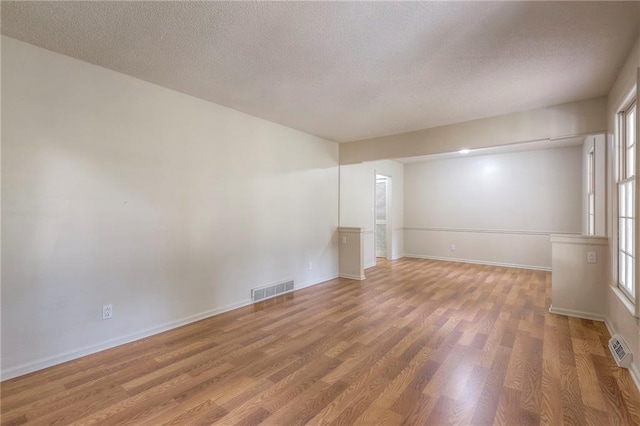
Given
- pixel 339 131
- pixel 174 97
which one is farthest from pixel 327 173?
pixel 174 97

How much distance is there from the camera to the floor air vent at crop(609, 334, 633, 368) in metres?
2.26

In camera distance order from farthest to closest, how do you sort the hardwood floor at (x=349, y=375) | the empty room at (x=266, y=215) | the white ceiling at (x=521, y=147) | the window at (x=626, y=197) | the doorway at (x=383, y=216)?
the doorway at (x=383, y=216), the white ceiling at (x=521, y=147), the window at (x=626, y=197), the empty room at (x=266, y=215), the hardwood floor at (x=349, y=375)

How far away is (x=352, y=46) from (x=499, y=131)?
8.59ft

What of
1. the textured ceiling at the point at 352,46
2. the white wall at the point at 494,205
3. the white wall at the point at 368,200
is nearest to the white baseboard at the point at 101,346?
the textured ceiling at the point at 352,46

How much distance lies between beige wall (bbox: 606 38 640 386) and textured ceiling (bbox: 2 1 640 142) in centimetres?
14

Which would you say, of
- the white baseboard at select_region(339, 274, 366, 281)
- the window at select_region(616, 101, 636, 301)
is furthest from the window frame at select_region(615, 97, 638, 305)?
the white baseboard at select_region(339, 274, 366, 281)

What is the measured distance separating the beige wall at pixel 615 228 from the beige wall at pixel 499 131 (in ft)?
0.70

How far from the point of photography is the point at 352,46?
88.6 inches

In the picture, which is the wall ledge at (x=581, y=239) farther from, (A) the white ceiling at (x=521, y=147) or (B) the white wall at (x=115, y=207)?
(B) the white wall at (x=115, y=207)

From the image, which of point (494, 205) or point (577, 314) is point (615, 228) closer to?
point (577, 314)

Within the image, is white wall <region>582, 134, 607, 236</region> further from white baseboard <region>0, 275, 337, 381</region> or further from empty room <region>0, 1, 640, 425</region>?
white baseboard <region>0, 275, 337, 381</region>

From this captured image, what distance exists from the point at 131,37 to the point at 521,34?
2834 millimetres

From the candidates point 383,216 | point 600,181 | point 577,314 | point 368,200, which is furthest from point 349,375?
point 383,216

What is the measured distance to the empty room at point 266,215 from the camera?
191 centimetres
